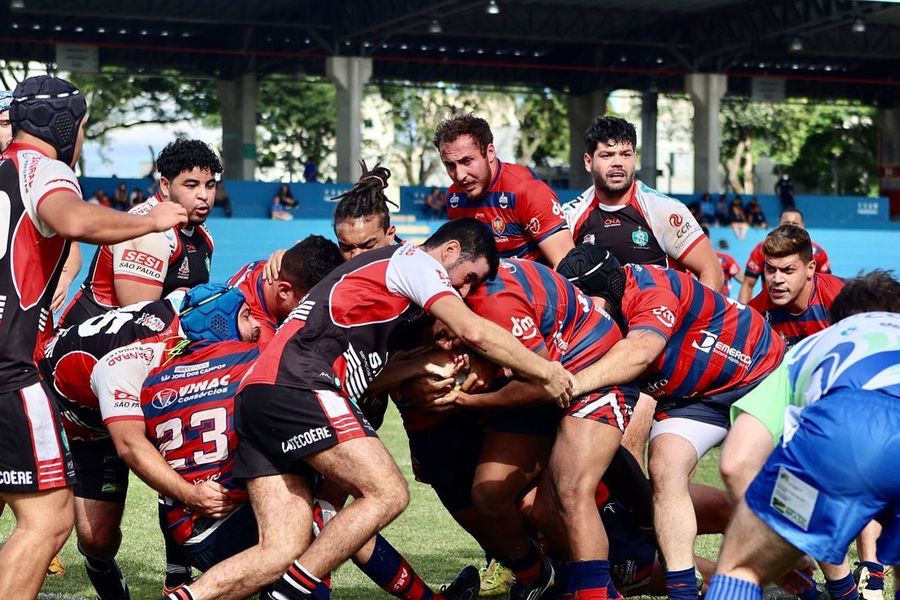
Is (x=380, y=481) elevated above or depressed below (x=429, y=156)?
below

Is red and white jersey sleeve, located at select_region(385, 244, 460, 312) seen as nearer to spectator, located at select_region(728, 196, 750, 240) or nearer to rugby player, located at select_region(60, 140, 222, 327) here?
rugby player, located at select_region(60, 140, 222, 327)

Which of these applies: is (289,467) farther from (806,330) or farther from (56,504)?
(806,330)

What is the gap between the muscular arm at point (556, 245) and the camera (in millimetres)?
7332

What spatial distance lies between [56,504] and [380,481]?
4.05 ft

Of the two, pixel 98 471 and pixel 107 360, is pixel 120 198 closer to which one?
pixel 98 471

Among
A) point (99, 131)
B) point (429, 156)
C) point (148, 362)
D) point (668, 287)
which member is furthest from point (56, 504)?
point (429, 156)

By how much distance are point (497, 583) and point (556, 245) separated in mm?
1966

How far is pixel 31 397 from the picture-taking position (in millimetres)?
4754

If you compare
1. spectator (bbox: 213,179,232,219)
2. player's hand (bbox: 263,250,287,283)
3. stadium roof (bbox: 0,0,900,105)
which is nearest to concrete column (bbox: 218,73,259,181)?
stadium roof (bbox: 0,0,900,105)

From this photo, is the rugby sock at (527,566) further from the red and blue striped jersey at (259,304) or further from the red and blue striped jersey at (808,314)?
the red and blue striped jersey at (808,314)

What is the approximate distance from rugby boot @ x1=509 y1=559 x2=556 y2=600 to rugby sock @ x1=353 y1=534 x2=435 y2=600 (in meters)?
0.69

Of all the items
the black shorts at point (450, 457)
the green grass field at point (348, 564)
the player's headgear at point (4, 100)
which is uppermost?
the player's headgear at point (4, 100)

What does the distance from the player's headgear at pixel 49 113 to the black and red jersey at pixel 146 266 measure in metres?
1.54

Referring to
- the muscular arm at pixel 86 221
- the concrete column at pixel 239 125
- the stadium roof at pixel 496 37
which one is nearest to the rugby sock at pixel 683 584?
the muscular arm at pixel 86 221
